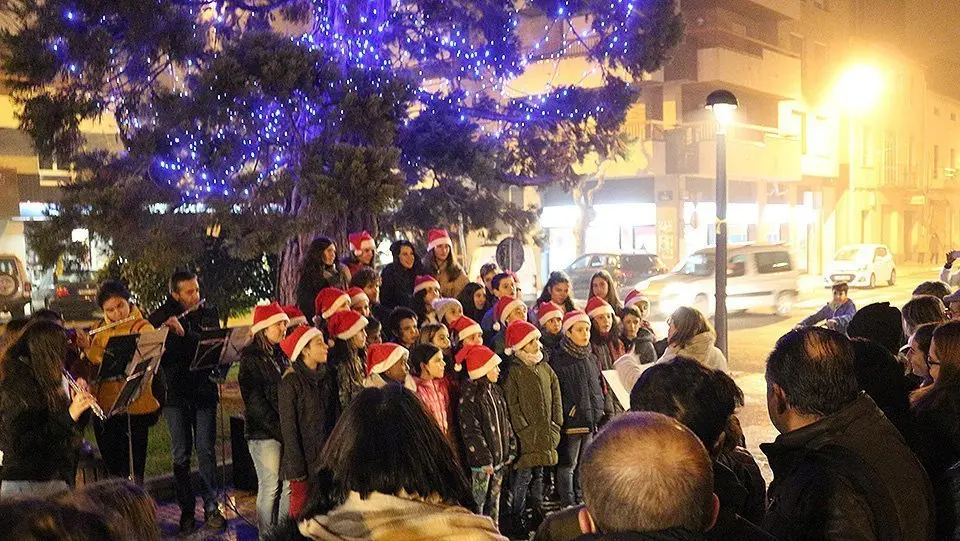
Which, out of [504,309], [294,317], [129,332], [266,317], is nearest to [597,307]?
[504,309]

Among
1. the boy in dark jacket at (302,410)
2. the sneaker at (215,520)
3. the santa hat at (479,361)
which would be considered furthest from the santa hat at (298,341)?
the sneaker at (215,520)

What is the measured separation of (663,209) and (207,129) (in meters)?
27.2

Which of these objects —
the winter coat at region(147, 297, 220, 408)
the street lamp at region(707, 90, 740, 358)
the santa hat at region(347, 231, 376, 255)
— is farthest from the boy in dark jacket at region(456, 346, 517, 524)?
the street lamp at region(707, 90, 740, 358)

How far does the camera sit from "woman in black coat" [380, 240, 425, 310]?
32.6 feet

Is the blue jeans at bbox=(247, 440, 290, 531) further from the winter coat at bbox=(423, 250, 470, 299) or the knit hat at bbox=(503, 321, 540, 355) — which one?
the winter coat at bbox=(423, 250, 470, 299)

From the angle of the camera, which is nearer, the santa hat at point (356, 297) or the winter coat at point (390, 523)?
the winter coat at point (390, 523)

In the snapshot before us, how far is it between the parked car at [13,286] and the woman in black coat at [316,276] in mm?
17637

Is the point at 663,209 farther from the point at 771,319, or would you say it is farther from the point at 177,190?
the point at 177,190

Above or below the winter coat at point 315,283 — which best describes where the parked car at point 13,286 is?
Answer: below

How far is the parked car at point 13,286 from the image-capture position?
929 inches

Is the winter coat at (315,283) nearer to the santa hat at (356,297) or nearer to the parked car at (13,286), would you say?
the santa hat at (356,297)

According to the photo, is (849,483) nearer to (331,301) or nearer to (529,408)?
(529,408)


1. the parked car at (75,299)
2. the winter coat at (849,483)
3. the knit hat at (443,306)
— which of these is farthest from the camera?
the parked car at (75,299)

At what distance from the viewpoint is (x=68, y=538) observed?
5.99 feet
